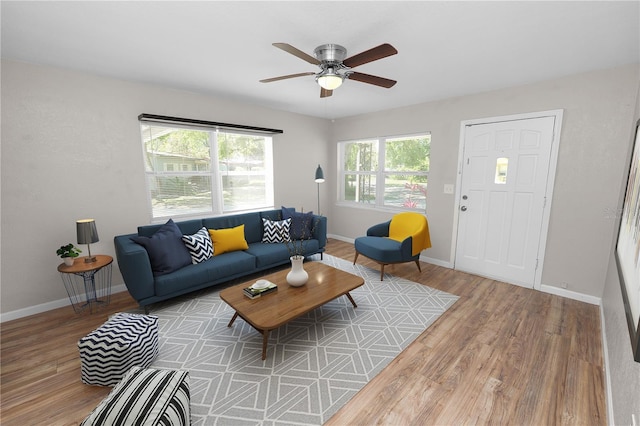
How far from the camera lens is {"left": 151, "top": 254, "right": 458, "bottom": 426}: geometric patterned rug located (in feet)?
5.58

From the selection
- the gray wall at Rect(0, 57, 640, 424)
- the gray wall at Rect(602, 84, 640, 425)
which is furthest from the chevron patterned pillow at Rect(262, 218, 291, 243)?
the gray wall at Rect(602, 84, 640, 425)

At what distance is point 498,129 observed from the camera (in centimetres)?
343

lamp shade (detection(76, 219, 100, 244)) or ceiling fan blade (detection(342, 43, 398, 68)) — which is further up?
ceiling fan blade (detection(342, 43, 398, 68))

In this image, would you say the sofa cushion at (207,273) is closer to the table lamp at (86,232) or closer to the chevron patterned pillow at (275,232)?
the chevron patterned pillow at (275,232)

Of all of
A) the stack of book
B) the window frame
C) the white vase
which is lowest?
the stack of book

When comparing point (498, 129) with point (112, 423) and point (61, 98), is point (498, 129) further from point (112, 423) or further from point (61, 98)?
point (61, 98)

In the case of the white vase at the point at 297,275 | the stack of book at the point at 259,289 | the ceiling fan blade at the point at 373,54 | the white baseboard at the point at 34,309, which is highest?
the ceiling fan blade at the point at 373,54

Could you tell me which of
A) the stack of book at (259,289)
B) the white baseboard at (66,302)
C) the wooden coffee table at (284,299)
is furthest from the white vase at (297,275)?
the white baseboard at (66,302)

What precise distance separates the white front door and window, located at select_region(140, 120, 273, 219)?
126 inches

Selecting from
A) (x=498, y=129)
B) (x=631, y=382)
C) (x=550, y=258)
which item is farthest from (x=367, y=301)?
(x=498, y=129)

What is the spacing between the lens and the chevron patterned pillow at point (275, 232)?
158 inches

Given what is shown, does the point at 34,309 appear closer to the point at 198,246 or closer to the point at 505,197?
the point at 198,246

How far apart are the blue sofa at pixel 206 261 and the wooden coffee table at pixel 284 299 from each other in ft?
2.15

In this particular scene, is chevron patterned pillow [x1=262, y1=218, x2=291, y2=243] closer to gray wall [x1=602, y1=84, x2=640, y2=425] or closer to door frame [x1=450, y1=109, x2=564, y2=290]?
door frame [x1=450, y1=109, x2=564, y2=290]
